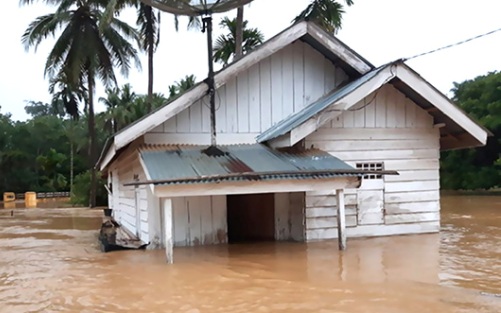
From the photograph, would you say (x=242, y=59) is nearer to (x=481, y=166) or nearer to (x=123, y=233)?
(x=123, y=233)

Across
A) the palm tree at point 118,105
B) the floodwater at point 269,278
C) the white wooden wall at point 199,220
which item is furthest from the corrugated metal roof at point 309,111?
the palm tree at point 118,105

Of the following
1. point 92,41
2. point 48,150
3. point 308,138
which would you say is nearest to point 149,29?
point 92,41

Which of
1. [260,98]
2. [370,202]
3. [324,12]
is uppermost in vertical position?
[324,12]

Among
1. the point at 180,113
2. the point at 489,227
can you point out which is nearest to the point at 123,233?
Result: the point at 180,113

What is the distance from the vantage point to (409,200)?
1262 centimetres

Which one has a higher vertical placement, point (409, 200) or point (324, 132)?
point (324, 132)

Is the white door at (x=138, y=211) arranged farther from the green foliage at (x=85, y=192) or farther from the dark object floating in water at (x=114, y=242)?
the green foliage at (x=85, y=192)

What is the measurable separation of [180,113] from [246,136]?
5.40 ft

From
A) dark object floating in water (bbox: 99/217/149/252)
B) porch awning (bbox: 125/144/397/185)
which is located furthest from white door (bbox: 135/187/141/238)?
porch awning (bbox: 125/144/397/185)

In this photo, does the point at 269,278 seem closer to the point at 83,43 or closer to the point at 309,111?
the point at 309,111

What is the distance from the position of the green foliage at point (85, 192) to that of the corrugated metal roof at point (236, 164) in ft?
71.5

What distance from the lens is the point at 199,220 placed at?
11609 millimetres

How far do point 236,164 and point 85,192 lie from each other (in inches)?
1021

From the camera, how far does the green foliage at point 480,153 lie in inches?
1375
